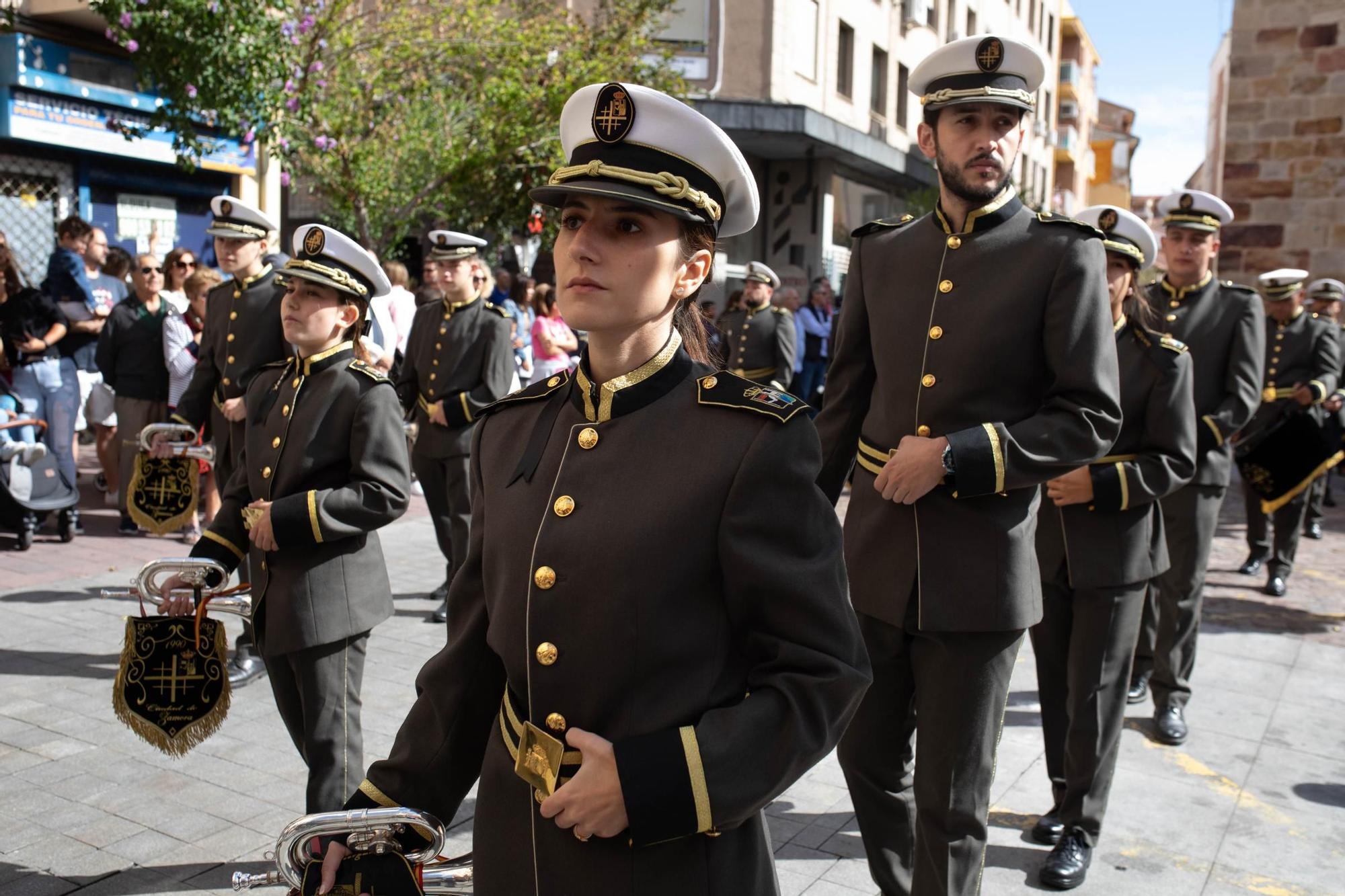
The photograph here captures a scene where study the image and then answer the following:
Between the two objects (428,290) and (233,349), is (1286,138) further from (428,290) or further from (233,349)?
(233,349)

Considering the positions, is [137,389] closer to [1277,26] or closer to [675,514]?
[675,514]

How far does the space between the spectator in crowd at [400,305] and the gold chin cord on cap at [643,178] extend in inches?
328

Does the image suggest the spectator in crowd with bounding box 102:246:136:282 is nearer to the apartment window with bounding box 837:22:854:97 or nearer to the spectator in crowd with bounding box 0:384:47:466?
the spectator in crowd with bounding box 0:384:47:466

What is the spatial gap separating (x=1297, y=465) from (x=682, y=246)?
7574mm

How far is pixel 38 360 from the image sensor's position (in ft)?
29.7

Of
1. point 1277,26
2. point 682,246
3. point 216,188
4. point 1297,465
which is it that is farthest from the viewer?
point 216,188

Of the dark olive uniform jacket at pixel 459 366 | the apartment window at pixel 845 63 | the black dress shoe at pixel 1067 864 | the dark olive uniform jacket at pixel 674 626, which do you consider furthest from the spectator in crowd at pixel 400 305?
the apartment window at pixel 845 63

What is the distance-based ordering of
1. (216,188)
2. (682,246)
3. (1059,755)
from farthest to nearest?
(216,188)
(1059,755)
(682,246)

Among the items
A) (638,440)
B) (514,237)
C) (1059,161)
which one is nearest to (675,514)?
(638,440)

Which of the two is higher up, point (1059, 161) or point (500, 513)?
point (1059, 161)

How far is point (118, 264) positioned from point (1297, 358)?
9906 mm

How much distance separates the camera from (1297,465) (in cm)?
826

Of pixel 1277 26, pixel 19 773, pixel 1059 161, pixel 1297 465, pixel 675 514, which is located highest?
pixel 1059 161

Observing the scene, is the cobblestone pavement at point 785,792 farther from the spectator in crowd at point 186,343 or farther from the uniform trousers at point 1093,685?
the spectator in crowd at point 186,343
